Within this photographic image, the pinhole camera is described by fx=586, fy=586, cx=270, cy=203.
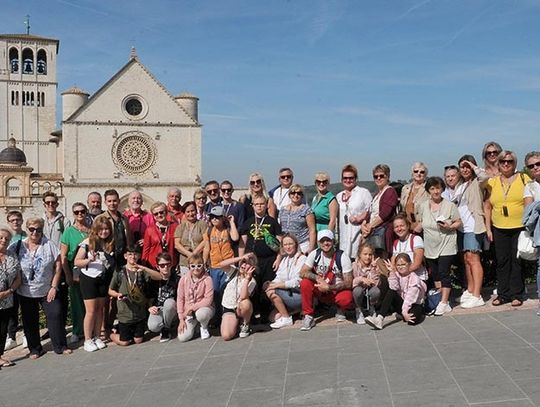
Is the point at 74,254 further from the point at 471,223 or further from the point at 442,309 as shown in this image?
the point at 471,223

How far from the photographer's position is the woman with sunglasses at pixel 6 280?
22.5 feet

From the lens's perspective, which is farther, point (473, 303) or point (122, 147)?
point (122, 147)

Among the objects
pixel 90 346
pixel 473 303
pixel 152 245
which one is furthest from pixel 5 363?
pixel 473 303

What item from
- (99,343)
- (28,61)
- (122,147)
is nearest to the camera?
(99,343)

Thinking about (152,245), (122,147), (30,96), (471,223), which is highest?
(30,96)

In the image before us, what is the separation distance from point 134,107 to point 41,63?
53.7 feet

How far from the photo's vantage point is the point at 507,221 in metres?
7.30

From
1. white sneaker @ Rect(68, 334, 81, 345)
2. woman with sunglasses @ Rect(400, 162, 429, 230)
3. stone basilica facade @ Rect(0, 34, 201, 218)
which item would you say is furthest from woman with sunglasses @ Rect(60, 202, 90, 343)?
stone basilica facade @ Rect(0, 34, 201, 218)

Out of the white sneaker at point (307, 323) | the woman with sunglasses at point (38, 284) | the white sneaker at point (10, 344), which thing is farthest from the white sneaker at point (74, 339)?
the white sneaker at point (307, 323)

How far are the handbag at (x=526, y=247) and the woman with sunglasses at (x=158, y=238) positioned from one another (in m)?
4.40

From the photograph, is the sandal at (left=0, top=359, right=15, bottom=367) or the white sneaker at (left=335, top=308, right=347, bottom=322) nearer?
the sandal at (left=0, top=359, right=15, bottom=367)

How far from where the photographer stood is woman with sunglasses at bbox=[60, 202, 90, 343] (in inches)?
296

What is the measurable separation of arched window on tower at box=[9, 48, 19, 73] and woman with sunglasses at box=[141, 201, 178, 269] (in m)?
53.5

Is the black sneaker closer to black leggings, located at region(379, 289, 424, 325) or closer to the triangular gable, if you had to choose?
black leggings, located at region(379, 289, 424, 325)
